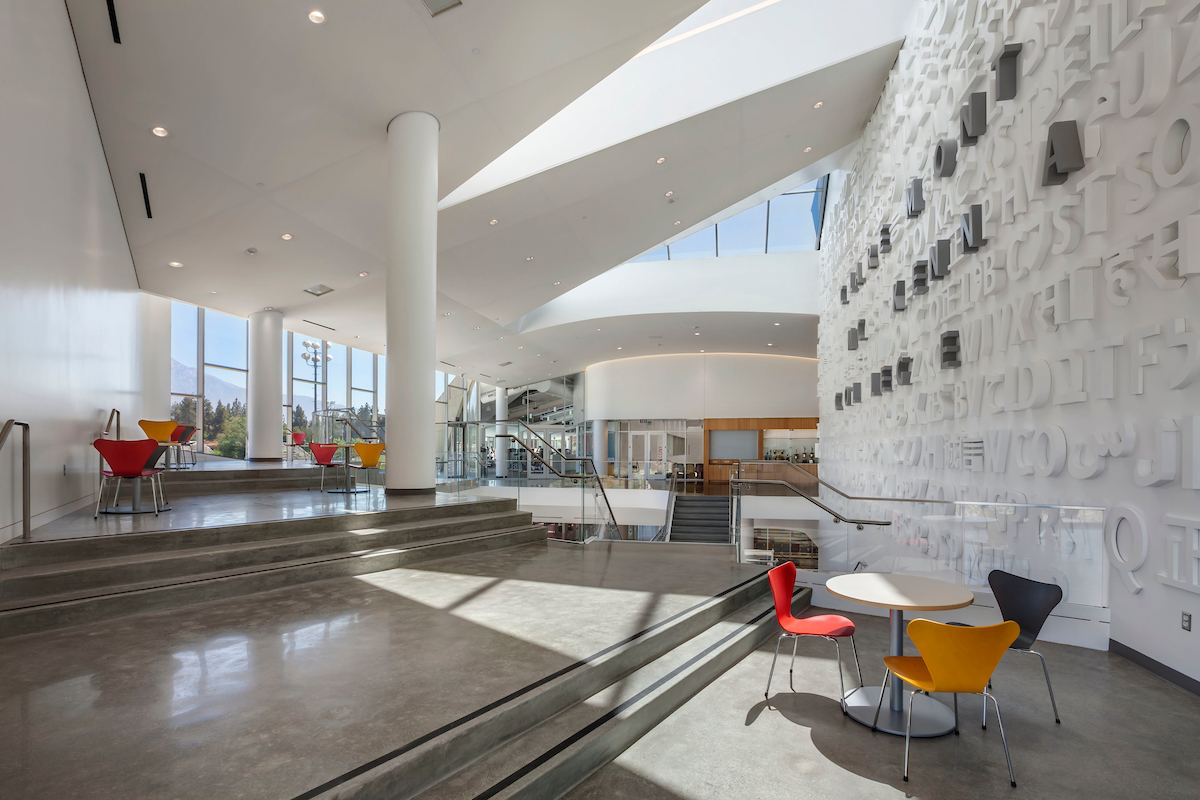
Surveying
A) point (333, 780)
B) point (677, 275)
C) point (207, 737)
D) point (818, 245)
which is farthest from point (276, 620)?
point (818, 245)

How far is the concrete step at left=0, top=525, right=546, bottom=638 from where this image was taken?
356cm

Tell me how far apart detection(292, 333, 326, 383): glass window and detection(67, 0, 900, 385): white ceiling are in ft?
26.5

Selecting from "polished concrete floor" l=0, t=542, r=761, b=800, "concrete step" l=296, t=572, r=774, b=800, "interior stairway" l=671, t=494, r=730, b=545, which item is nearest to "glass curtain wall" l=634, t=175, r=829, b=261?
"interior stairway" l=671, t=494, r=730, b=545

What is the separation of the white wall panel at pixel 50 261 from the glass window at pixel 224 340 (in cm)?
1197

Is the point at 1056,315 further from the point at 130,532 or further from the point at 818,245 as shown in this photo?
the point at 818,245

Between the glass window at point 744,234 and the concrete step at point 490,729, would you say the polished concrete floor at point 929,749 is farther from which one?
the glass window at point 744,234

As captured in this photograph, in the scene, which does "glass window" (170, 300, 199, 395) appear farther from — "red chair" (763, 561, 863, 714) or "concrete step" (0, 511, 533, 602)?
"red chair" (763, 561, 863, 714)

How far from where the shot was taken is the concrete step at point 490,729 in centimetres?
219

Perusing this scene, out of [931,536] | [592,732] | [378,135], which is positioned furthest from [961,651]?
[378,135]

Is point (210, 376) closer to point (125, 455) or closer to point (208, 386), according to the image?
point (208, 386)

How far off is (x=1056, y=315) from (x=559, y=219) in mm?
7721

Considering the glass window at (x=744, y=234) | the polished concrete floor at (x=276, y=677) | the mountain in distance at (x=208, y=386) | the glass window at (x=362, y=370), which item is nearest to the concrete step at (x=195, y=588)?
the polished concrete floor at (x=276, y=677)

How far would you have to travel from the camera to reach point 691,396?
76.1 ft

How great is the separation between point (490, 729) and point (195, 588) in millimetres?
2777
